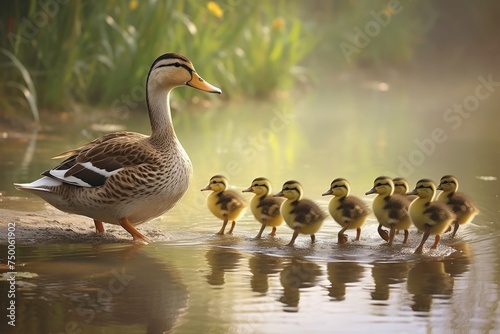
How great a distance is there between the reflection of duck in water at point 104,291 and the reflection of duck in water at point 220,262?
0.72 feet

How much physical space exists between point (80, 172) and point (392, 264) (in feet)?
7.21

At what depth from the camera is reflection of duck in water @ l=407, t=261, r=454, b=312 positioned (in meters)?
5.46

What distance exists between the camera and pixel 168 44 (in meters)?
14.1

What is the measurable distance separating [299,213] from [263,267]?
75cm

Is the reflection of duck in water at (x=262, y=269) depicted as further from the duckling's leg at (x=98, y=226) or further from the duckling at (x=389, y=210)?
the duckling's leg at (x=98, y=226)

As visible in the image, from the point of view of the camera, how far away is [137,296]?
546cm

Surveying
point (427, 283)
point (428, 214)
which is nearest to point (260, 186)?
point (428, 214)

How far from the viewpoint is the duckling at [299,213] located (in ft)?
22.4

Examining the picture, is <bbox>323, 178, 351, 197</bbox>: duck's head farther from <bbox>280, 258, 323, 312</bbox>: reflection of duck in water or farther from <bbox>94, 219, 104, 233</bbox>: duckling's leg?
<bbox>94, 219, 104, 233</bbox>: duckling's leg

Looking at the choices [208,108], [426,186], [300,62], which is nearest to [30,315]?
[426,186]

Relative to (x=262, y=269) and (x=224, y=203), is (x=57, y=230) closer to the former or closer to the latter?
(x=224, y=203)

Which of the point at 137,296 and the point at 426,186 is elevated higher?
the point at 426,186

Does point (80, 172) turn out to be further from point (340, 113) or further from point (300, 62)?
point (300, 62)

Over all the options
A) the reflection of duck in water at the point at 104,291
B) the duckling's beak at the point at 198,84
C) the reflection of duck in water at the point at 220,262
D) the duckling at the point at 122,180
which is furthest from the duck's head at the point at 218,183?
the reflection of duck in water at the point at 104,291
